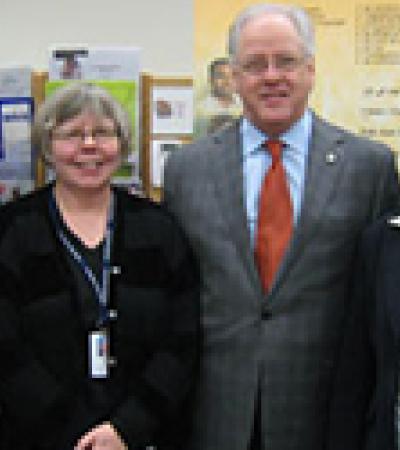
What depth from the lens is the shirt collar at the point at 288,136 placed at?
6.60 feet

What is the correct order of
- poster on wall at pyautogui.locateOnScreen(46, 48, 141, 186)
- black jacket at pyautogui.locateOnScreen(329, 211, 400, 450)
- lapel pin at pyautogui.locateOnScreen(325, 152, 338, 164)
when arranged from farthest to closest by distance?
1. poster on wall at pyautogui.locateOnScreen(46, 48, 141, 186)
2. lapel pin at pyautogui.locateOnScreen(325, 152, 338, 164)
3. black jacket at pyautogui.locateOnScreen(329, 211, 400, 450)

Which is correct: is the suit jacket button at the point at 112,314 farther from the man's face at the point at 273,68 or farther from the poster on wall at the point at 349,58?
the poster on wall at the point at 349,58

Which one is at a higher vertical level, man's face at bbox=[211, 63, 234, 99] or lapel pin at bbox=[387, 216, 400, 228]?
man's face at bbox=[211, 63, 234, 99]

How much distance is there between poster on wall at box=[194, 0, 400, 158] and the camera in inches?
98.7

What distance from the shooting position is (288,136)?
201 cm

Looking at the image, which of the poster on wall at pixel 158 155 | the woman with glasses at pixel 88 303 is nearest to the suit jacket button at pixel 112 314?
the woman with glasses at pixel 88 303

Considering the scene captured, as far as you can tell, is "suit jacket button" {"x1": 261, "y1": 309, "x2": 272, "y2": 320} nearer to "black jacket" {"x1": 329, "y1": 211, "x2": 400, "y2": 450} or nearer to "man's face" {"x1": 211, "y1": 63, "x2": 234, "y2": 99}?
"black jacket" {"x1": 329, "y1": 211, "x2": 400, "y2": 450}

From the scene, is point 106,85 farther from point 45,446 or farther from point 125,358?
point 45,446

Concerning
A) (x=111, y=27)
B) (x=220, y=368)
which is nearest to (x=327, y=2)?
(x=220, y=368)

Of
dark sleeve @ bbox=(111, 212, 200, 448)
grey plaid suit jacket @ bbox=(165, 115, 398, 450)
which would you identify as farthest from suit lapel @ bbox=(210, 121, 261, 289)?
dark sleeve @ bbox=(111, 212, 200, 448)

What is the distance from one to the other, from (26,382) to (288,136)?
2.70 ft

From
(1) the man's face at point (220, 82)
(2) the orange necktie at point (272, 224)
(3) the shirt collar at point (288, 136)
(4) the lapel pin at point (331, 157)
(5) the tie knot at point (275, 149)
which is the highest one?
(1) the man's face at point (220, 82)

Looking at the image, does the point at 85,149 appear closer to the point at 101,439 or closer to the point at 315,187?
the point at 315,187

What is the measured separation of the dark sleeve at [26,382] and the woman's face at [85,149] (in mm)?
207
